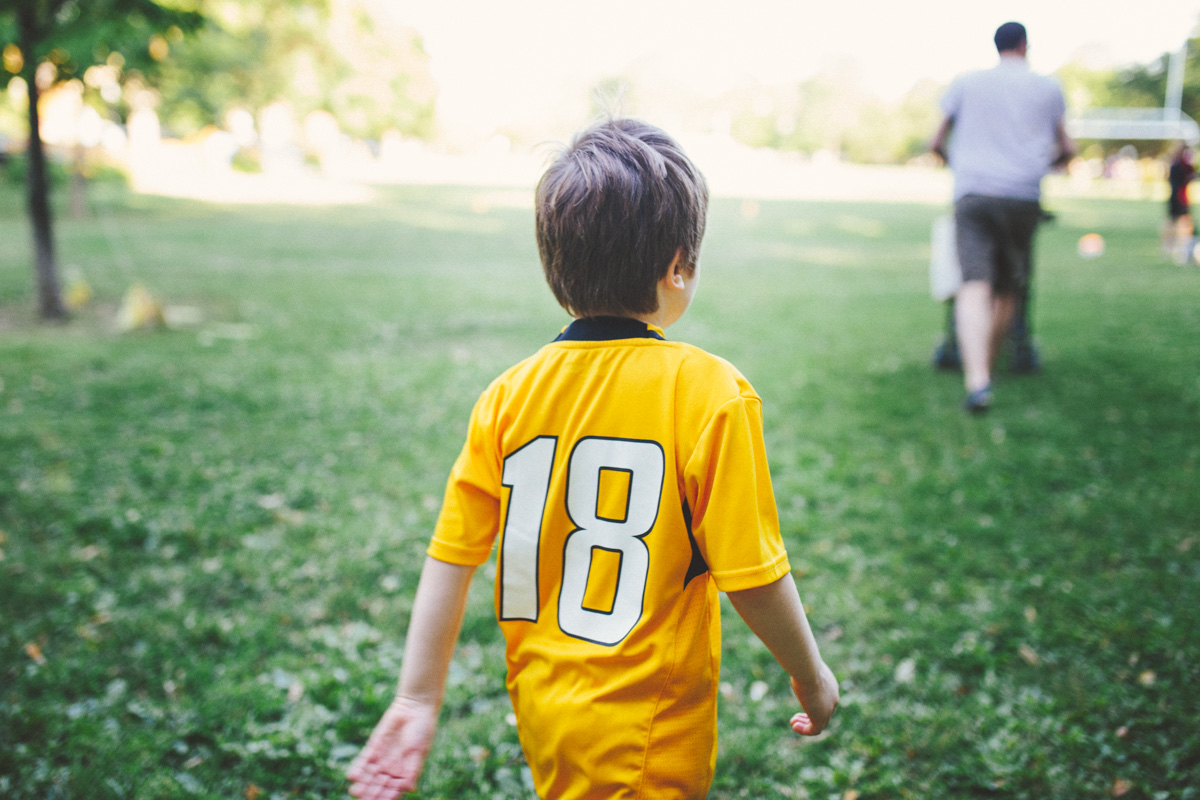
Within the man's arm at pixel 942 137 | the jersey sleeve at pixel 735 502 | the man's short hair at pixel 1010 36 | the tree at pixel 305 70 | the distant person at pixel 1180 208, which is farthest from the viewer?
the tree at pixel 305 70

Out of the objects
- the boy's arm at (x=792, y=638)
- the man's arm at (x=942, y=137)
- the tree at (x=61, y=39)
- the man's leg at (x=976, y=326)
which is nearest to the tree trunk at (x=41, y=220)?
the tree at (x=61, y=39)

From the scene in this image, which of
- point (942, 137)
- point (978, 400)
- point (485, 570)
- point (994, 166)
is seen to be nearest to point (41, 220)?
point (485, 570)

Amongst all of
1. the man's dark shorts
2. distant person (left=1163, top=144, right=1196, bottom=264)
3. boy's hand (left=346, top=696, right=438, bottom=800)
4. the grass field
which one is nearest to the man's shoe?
the grass field

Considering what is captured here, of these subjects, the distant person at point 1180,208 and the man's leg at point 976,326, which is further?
the distant person at point 1180,208

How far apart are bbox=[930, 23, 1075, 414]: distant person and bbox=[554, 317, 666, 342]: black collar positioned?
4028mm

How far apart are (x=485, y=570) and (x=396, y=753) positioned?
2.11 meters

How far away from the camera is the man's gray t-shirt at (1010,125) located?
4.51m

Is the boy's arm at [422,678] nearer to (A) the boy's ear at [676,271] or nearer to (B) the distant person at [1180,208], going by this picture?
(A) the boy's ear at [676,271]

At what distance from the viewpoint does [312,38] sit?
3409 cm

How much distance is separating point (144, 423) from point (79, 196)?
19452 mm

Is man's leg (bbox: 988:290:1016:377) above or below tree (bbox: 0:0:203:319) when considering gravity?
below

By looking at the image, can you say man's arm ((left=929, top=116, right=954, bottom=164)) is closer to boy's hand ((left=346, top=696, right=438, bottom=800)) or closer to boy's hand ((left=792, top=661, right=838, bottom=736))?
boy's hand ((left=792, top=661, right=838, bottom=736))

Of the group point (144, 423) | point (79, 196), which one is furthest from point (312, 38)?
point (144, 423)

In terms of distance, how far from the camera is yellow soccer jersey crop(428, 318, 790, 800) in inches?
45.3
